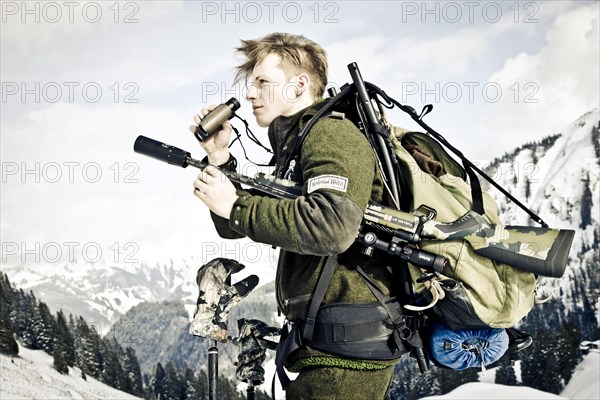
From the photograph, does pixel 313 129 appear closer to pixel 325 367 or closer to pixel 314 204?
pixel 314 204

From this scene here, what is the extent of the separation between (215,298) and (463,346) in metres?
1.91

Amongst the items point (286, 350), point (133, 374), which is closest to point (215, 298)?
point (286, 350)

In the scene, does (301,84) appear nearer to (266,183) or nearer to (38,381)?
(266,183)

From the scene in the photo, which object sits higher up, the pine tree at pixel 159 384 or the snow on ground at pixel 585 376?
the snow on ground at pixel 585 376

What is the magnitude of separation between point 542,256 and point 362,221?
1164 mm

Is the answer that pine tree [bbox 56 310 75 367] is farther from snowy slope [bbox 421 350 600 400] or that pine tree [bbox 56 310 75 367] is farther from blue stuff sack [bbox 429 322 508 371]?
blue stuff sack [bbox 429 322 508 371]

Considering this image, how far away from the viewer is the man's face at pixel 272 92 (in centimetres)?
429

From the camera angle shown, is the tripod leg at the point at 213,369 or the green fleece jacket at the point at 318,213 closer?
the green fleece jacket at the point at 318,213

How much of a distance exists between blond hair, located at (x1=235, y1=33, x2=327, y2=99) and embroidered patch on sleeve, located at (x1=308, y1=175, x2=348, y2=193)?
1195 millimetres

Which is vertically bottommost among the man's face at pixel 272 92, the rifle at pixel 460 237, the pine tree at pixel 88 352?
the pine tree at pixel 88 352

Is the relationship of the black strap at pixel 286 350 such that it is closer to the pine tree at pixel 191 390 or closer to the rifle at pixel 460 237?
the rifle at pixel 460 237

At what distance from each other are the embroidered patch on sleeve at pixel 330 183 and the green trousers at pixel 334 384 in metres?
1.21

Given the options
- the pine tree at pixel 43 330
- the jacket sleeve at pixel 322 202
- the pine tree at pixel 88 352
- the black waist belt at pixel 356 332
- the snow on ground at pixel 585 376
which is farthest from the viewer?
the pine tree at pixel 88 352

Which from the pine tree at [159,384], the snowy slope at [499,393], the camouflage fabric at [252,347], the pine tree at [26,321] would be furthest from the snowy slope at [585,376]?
the camouflage fabric at [252,347]
